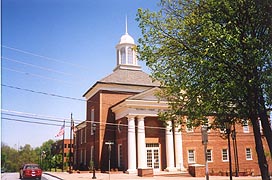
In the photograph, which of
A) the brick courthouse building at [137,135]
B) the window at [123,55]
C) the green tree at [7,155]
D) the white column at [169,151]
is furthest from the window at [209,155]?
the green tree at [7,155]

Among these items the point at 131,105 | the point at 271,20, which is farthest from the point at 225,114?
the point at 131,105

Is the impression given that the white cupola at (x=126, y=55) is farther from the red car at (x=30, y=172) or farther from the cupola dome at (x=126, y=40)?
the red car at (x=30, y=172)

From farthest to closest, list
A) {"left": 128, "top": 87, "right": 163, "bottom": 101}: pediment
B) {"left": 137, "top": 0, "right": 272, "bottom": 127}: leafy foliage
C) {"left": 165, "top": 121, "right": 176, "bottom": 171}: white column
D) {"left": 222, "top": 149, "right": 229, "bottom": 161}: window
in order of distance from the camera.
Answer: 1. {"left": 222, "top": 149, "right": 229, "bottom": 161}: window
2. {"left": 128, "top": 87, "right": 163, "bottom": 101}: pediment
3. {"left": 165, "top": 121, "right": 176, "bottom": 171}: white column
4. {"left": 137, "top": 0, "right": 272, "bottom": 127}: leafy foliage

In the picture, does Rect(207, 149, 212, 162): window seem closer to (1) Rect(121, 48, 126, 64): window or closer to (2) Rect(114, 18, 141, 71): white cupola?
(2) Rect(114, 18, 141, 71): white cupola

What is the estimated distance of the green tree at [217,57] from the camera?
11484 mm

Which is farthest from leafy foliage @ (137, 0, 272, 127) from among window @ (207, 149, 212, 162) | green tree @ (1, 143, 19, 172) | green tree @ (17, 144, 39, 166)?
window @ (207, 149, 212, 162)

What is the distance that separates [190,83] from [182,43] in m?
1.76

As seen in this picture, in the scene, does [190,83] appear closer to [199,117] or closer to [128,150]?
[199,117]

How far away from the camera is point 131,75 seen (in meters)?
42.6

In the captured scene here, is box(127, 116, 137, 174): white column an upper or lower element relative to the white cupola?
lower

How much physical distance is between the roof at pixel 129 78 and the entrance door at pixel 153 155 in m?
9.58

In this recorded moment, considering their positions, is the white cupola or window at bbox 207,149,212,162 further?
the white cupola

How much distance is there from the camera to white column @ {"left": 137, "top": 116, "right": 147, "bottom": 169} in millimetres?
31455

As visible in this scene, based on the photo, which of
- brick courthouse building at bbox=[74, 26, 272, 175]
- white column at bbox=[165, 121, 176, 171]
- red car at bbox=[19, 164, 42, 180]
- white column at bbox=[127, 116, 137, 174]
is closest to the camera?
red car at bbox=[19, 164, 42, 180]
